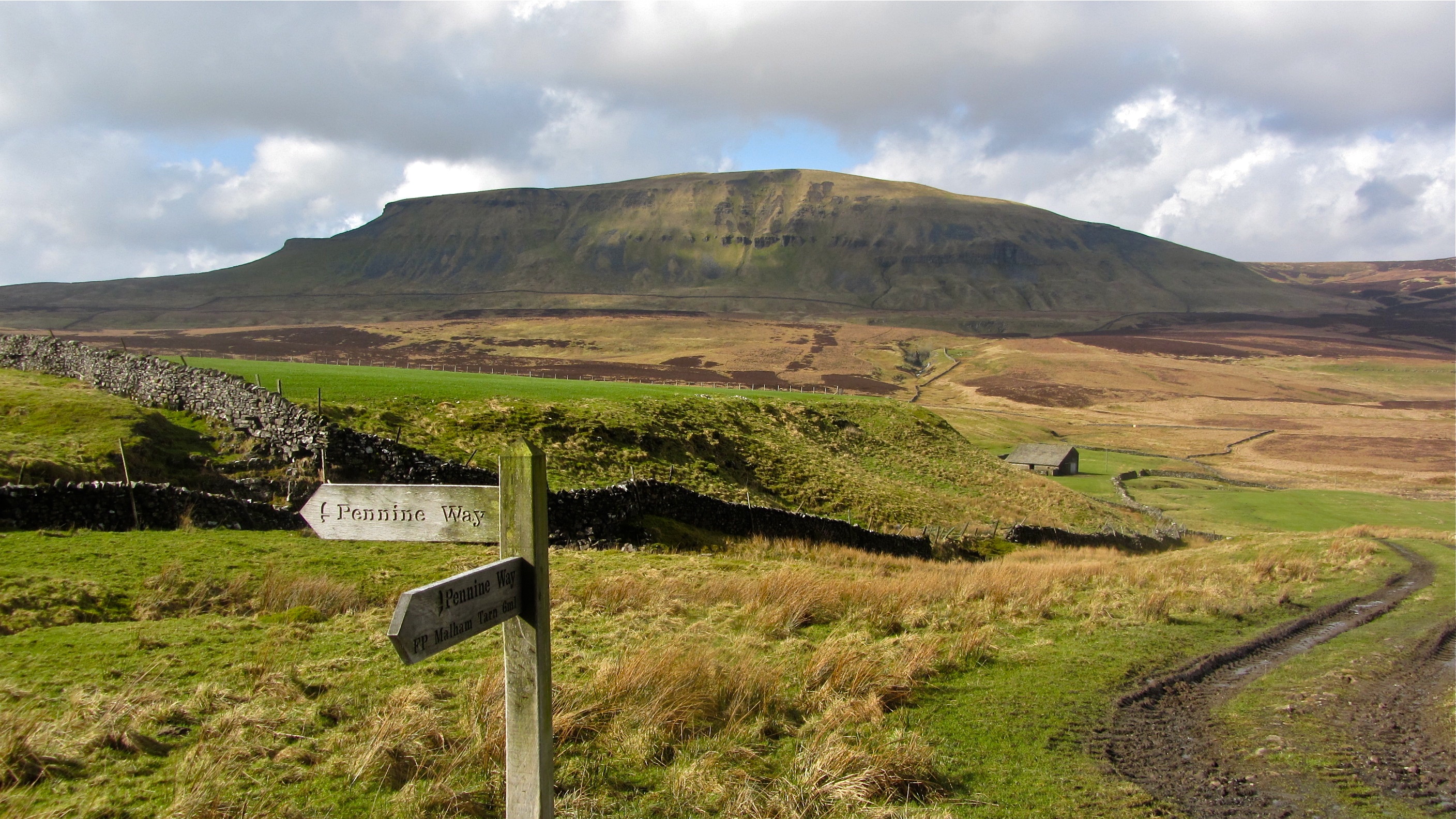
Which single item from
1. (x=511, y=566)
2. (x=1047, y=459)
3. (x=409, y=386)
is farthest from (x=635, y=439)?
(x=1047, y=459)

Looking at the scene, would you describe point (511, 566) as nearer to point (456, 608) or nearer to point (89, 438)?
point (456, 608)

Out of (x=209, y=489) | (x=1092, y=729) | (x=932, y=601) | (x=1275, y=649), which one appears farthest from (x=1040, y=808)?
(x=209, y=489)

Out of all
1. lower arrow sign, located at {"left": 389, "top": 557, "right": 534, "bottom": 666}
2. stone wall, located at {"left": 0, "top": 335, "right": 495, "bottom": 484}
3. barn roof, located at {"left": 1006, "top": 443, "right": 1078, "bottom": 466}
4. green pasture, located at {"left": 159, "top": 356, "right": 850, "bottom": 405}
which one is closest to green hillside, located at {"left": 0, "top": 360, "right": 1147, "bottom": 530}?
green pasture, located at {"left": 159, "top": 356, "right": 850, "bottom": 405}

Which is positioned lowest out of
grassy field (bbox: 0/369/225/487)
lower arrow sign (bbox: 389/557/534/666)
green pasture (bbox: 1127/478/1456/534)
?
green pasture (bbox: 1127/478/1456/534)

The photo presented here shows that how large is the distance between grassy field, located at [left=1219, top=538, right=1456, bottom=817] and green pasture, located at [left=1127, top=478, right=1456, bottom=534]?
3080 centimetres

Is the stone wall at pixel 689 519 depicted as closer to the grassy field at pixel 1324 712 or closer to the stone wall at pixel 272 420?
the stone wall at pixel 272 420

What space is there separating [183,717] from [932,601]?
10.7m

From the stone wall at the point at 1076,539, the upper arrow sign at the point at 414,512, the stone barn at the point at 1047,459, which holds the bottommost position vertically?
the stone barn at the point at 1047,459

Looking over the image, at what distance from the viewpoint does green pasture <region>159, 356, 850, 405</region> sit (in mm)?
27734

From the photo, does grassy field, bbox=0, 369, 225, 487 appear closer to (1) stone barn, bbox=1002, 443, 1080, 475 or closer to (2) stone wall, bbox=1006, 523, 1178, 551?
(2) stone wall, bbox=1006, 523, 1178, 551

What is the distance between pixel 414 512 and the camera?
4.52 m

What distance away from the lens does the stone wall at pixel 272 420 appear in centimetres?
1936

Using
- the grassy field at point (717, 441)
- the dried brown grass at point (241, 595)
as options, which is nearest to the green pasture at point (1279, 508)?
the grassy field at point (717, 441)

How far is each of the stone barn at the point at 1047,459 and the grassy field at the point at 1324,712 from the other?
48288 millimetres
